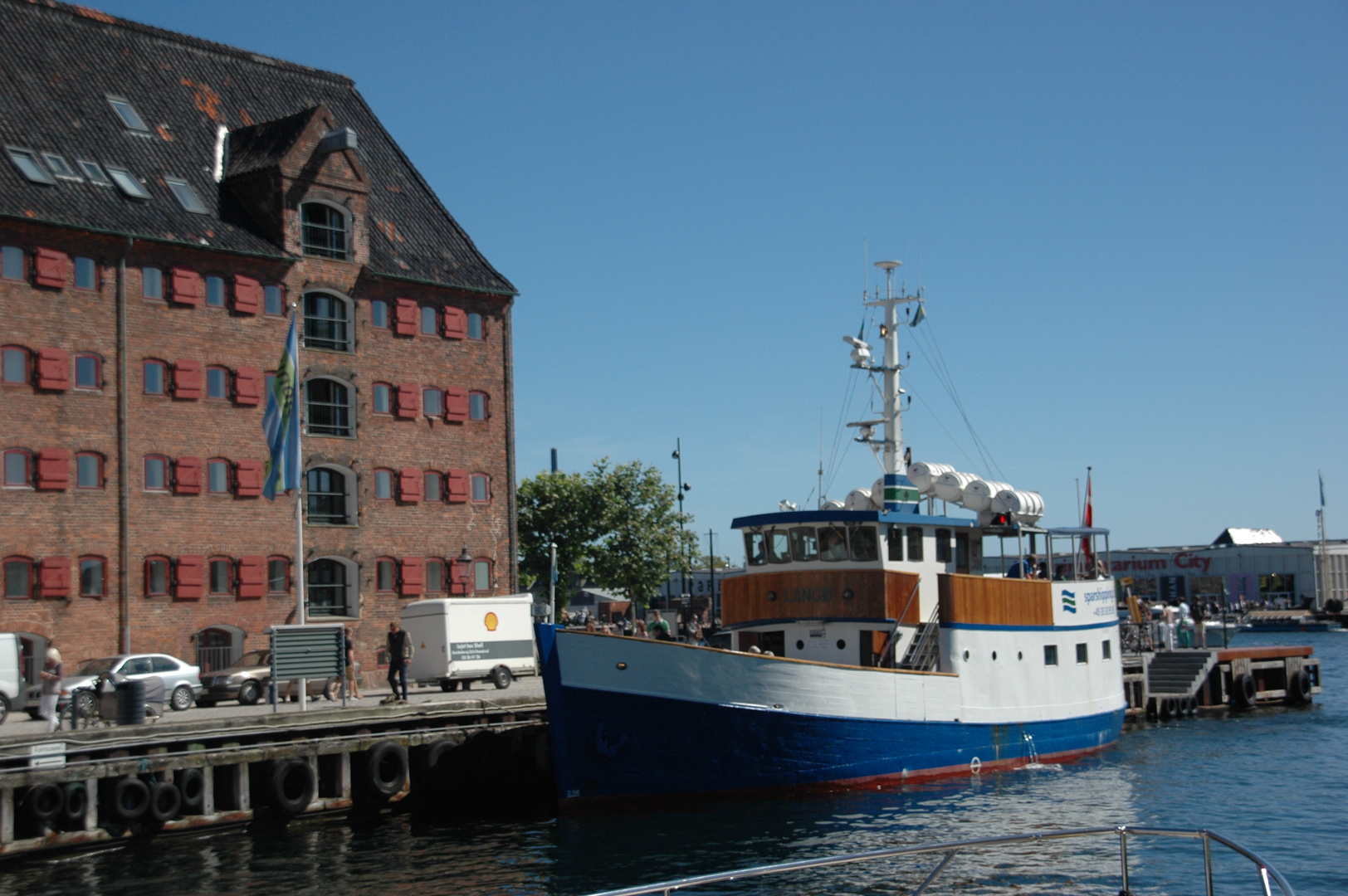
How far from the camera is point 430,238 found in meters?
50.6

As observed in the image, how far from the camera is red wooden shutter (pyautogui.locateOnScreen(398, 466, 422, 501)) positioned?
155ft

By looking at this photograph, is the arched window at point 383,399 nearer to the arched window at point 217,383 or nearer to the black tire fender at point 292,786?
the arched window at point 217,383

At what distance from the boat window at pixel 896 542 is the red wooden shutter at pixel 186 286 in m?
24.1

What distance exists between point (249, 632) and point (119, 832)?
1896 centimetres

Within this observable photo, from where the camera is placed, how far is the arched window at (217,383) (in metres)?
43.0

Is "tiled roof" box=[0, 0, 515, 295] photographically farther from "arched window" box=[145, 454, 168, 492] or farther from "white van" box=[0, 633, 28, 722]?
"white van" box=[0, 633, 28, 722]

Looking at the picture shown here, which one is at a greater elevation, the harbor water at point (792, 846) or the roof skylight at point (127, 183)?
the roof skylight at point (127, 183)

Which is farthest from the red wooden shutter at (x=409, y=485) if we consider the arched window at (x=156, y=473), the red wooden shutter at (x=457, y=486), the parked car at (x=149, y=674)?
the parked car at (x=149, y=674)

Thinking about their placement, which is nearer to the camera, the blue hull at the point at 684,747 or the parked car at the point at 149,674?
the blue hull at the point at 684,747

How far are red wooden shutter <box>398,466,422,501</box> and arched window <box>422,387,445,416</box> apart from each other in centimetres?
216

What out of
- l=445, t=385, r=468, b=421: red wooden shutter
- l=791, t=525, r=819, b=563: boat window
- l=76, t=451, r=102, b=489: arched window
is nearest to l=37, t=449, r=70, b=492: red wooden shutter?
l=76, t=451, r=102, b=489: arched window

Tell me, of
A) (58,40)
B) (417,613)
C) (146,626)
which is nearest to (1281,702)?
(417,613)

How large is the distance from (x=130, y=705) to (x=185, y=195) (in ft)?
70.5

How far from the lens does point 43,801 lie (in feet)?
76.2
